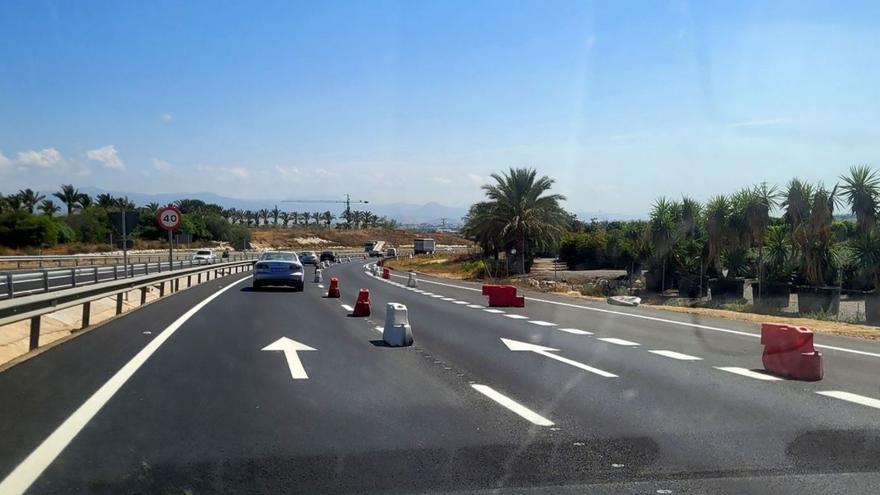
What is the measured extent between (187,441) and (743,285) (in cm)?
2969

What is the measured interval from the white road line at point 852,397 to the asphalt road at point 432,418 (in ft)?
0.13

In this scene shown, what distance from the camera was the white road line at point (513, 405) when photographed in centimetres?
831

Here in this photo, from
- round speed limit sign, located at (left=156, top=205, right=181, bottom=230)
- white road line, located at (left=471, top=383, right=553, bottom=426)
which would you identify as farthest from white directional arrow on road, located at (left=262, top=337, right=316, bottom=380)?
round speed limit sign, located at (left=156, top=205, right=181, bottom=230)

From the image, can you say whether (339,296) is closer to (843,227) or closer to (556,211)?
(843,227)

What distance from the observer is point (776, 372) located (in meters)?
11.4

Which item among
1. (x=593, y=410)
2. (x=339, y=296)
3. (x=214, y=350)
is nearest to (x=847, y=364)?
(x=593, y=410)

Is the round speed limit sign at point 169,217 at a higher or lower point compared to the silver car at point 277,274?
higher

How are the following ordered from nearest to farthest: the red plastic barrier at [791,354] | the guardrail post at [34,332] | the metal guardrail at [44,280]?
the red plastic barrier at [791,354] → the guardrail post at [34,332] → the metal guardrail at [44,280]

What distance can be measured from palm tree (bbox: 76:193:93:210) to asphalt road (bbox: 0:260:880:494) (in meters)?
109

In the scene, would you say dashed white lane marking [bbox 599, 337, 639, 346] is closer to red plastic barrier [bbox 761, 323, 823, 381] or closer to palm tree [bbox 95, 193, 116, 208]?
red plastic barrier [bbox 761, 323, 823, 381]

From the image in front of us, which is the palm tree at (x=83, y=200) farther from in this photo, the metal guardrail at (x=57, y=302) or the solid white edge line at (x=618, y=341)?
the solid white edge line at (x=618, y=341)

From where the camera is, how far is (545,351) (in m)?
13.8

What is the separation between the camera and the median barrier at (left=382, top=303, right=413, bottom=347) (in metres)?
14.2

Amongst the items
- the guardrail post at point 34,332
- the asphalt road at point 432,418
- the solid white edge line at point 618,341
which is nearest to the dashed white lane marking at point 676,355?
the asphalt road at point 432,418
